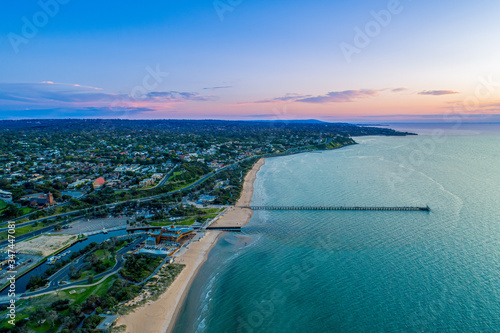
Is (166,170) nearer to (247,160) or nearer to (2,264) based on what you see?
(247,160)

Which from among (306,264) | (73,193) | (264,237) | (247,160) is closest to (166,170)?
(73,193)

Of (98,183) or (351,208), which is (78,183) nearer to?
(98,183)

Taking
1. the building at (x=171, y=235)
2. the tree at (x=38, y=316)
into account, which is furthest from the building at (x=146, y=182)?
the tree at (x=38, y=316)

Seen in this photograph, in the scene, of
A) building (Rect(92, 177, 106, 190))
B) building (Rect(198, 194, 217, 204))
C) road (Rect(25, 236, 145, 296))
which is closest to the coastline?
road (Rect(25, 236, 145, 296))

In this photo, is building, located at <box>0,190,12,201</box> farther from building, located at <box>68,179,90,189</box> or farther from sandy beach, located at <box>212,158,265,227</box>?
sandy beach, located at <box>212,158,265,227</box>

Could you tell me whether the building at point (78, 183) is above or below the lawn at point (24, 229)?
above

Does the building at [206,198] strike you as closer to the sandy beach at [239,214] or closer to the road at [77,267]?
the sandy beach at [239,214]

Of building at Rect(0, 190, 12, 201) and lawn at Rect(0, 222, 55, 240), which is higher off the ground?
building at Rect(0, 190, 12, 201)

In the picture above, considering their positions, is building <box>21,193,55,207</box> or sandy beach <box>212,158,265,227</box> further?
building <box>21,193,55,207</box>
